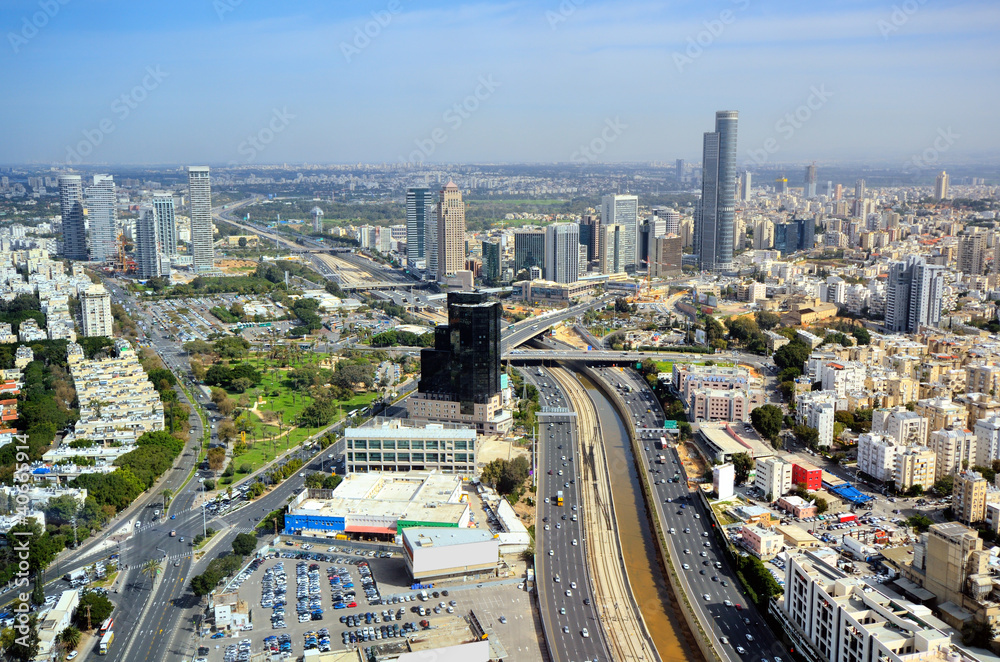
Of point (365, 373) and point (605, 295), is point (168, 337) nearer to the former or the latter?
point (365, 373)

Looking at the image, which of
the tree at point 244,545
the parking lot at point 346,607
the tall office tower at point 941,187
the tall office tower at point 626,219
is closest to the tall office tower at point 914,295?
the tall office tower at point 626,219

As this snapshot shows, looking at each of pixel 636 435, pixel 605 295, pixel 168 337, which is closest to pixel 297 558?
pixel 636 435

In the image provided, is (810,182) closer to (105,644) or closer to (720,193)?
(720,193)

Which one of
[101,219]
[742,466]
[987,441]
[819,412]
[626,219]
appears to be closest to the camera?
[742,466]

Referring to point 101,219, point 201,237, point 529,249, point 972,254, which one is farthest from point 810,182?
point 101,219

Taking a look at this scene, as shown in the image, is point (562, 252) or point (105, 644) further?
point (562, 252)

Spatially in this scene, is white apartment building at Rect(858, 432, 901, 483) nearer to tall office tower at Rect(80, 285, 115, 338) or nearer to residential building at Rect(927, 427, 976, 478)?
residential building at Rect(927, 427, 976, 478)
